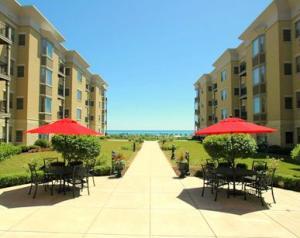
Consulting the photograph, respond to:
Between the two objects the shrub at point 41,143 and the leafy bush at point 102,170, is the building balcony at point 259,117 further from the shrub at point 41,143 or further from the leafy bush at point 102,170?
the shrub at point 41,143

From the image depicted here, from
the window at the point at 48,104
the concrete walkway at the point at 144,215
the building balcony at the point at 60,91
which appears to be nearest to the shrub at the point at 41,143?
the window at the point at 48,104

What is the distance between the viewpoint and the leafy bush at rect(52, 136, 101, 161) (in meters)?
13.6

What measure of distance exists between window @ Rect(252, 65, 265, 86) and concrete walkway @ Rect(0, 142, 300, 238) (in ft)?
81.9

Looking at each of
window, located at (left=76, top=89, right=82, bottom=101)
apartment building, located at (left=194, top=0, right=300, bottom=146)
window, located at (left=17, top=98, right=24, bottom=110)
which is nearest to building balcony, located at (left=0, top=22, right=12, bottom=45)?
window, located at (left=17, top=98, right=24, bottom=110)

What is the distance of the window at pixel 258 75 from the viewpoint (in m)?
34.1

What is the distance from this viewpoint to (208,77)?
68250mm

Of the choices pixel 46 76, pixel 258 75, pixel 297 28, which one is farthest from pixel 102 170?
pixel 258 75

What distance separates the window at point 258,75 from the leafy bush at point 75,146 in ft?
87.0

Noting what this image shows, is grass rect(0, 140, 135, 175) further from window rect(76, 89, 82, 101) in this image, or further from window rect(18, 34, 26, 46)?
window rect(76, 89, 82, 101)

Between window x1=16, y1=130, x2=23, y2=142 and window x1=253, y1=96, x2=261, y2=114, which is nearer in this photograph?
window x1=16, y1=130, x2=23, y2=142

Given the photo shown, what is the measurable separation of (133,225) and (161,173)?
9.66 meters

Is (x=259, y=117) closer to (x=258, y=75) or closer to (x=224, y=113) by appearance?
(x=258, y=75)

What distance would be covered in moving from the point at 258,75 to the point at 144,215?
30.9 metres

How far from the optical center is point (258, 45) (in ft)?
114
